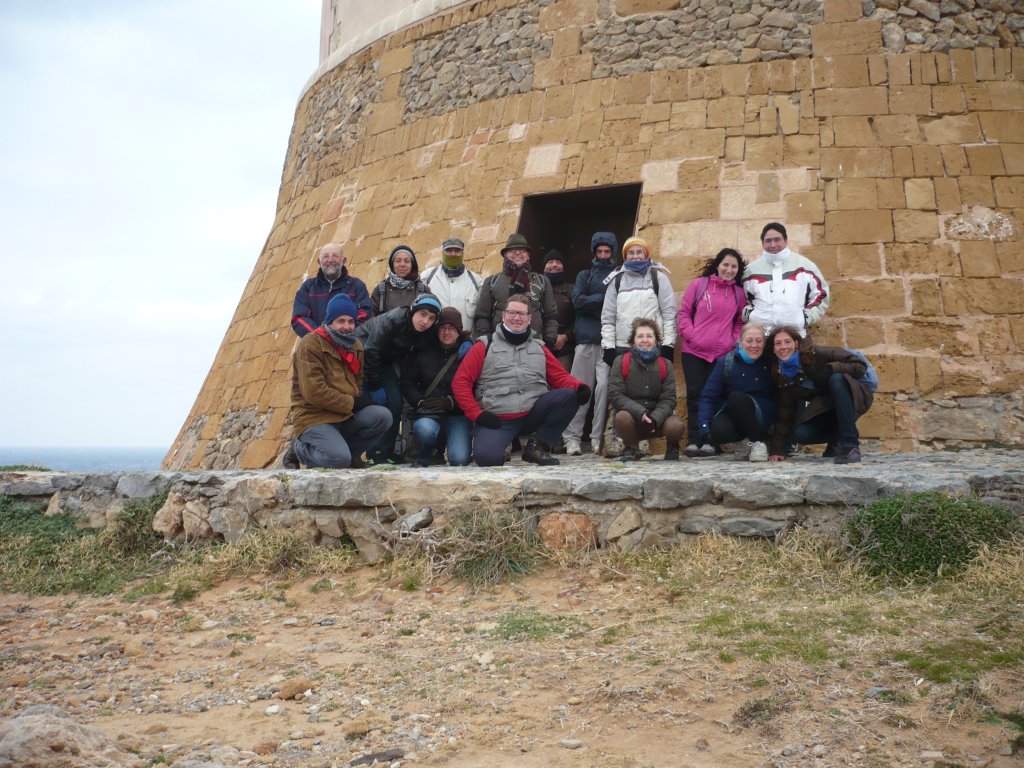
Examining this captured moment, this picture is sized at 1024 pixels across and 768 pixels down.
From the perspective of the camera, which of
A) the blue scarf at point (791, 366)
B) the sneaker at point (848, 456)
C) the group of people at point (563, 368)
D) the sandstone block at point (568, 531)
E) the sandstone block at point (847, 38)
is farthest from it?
the sandstone block at point (847, 38)

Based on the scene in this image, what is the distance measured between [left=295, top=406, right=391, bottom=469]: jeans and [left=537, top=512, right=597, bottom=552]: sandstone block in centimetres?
185

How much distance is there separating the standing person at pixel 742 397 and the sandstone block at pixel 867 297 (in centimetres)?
171

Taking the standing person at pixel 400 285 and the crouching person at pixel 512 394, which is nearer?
the crouching person at pixel 512 394

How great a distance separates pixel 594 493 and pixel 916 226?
4.44 meters

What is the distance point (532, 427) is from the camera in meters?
6.79

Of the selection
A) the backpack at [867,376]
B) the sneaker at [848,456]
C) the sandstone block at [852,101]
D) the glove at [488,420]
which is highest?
the sandstone block at [852,101]

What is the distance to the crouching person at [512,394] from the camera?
6.64 meters

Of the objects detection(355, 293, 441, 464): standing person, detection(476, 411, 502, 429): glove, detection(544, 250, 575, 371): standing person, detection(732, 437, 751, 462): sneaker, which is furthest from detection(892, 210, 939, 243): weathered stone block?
detection(355, 293, 441, 464): standing person

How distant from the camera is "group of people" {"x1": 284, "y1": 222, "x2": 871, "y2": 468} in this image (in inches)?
253

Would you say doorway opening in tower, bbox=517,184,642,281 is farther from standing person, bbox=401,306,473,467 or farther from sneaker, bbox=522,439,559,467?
sneaker, bbox=522,439,559,467

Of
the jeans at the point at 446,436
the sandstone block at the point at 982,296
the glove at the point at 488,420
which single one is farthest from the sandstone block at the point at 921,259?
the jeans at the point at 446,436

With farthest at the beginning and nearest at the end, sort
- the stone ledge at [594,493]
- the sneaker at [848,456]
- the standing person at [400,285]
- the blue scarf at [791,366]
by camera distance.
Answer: the standing person at [400,285] < the blue scarf at [791,366] < the sneaker at [848,456] < the stone ledge at [594,493]

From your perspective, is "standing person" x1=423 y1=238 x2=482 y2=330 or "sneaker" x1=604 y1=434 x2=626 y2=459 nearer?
"sneaker" x1=604 y1=434 x2=626 y2=459

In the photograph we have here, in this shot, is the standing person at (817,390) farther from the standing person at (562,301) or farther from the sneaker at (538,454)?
the standing person at (562,301)
